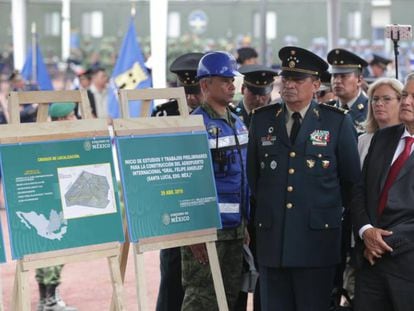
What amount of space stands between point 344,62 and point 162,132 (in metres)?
2.71

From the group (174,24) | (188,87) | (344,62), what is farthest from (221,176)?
(174,24)

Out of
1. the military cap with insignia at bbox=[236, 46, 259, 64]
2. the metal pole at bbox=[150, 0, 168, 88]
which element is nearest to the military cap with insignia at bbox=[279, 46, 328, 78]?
the metal pole at bbox=[150, 0, 168, 88]

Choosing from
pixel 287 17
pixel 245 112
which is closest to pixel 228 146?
pixel 245 112

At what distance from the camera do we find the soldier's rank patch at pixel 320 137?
5.19 m

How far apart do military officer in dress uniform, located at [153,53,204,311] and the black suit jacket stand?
1.60m

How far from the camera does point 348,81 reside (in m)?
7.54

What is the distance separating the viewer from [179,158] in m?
5.38

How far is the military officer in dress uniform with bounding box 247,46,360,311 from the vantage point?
5.16m

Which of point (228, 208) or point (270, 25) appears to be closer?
point (228, 208)

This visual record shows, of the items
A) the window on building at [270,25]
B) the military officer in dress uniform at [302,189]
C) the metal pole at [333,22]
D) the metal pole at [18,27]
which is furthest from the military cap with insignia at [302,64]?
the window on building at [270,25]

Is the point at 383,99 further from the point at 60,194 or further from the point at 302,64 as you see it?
the point at 60,194

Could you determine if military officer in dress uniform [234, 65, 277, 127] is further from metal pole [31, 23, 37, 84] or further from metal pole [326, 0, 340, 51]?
metal pole [31, 23, 37, 84]

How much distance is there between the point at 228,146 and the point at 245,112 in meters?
1.57

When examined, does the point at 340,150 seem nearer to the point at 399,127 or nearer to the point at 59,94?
the point at 399,127
